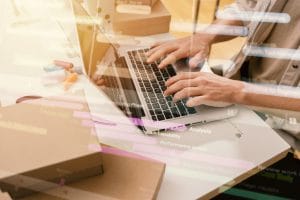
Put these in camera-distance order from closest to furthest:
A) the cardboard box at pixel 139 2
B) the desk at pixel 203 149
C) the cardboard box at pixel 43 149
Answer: the cardboard box at pixel 43 149 → the desk at pixel 203 149 → the cardboard box at pixel 139 2

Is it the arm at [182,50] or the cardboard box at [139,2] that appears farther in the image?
the cardboard box at [139,2]

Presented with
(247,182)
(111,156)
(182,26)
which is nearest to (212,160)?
(111,156)

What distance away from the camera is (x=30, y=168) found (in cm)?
65

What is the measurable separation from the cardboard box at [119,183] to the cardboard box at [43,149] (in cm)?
2

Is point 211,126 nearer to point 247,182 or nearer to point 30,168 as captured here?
point 247,182

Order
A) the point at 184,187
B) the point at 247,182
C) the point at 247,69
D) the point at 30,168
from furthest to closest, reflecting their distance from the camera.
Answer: the point at 247,69, the point at 247,182, the point at 184,187, the point at 30,168

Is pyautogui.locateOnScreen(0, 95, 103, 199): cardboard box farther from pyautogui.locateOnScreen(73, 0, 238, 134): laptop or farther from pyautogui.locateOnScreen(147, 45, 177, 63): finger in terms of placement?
pyautogui.locateOnScreen(147, 45, 177, 63): finger

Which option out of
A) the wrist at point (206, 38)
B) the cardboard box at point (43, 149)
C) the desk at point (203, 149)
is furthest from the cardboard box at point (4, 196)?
the wrist at point (206, 38)

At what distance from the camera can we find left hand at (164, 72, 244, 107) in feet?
3.17

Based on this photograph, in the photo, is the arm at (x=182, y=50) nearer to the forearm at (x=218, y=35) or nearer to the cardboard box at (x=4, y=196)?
the forearm at (x=218, y=35)

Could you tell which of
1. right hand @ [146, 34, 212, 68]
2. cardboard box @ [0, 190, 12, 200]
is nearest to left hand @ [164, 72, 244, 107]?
right hand @ [146, 34, 212, 68]

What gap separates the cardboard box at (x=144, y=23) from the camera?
1.26 meters

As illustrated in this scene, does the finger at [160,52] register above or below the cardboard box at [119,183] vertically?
above

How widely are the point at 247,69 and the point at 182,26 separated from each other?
1332 mm
